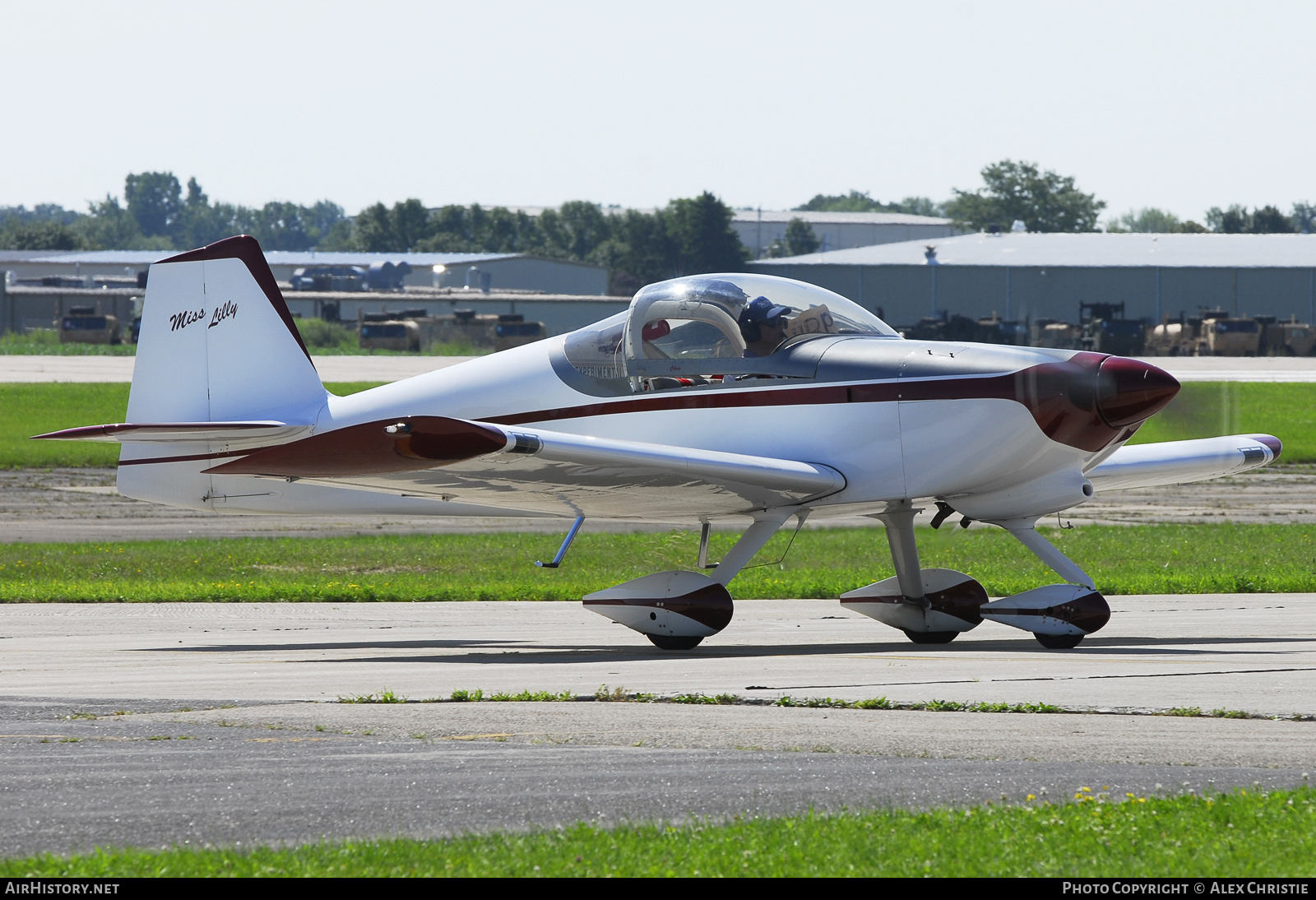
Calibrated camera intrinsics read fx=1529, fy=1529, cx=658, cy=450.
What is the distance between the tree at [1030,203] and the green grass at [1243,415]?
108697mm

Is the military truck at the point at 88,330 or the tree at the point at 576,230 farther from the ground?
the tree at the point at 576,230

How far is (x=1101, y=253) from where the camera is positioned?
271 ft

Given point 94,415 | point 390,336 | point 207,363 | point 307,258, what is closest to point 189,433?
point 207,363

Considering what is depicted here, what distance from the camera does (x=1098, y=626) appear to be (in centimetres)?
1029

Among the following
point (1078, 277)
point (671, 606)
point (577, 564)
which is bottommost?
point (577, 564)

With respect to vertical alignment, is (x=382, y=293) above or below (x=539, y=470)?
below

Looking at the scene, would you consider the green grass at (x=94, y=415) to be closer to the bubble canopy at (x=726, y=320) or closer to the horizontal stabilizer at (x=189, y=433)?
the bubble canopy at (x=726, y=320)

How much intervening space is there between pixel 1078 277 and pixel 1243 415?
44.5 m

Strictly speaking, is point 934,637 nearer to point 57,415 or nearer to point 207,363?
point 207,363

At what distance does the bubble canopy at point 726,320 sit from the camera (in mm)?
10984

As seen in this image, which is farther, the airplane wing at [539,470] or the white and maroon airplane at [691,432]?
the white and maroon airplane at [691,432]

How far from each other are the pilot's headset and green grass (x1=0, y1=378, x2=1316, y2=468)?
15187 mm

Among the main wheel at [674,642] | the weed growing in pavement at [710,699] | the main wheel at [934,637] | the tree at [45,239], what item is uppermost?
the tree at [45,239]

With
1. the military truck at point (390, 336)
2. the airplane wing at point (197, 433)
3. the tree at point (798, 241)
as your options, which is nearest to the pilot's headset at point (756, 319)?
the airplane wing at point (197, 433)
